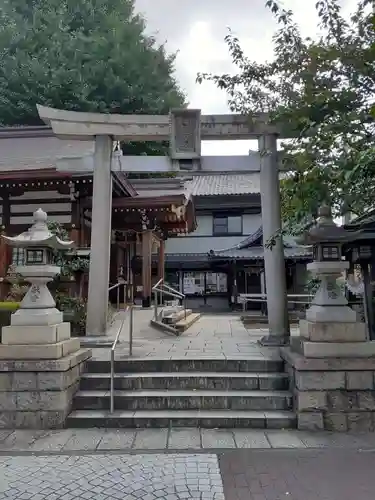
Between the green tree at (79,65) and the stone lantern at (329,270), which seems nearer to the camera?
the stone lantern at (329,270)

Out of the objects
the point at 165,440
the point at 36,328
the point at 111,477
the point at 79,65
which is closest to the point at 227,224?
the point at 79,65

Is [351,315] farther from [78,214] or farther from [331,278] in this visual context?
[78,214]

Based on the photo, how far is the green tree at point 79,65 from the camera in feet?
61.9

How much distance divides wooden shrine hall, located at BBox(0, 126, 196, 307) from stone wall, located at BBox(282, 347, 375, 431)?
236 inches

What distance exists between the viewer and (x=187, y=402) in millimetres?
4930

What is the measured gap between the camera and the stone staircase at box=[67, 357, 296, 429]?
4.66 m

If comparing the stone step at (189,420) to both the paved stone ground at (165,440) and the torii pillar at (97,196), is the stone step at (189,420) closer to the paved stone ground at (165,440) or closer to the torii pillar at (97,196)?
the paved stone ground at (165,440)

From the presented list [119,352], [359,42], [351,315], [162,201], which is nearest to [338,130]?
[359,42]

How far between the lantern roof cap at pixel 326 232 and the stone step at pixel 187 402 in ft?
6.31

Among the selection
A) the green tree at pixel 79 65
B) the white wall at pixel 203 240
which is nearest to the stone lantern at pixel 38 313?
the green tree at pixel 79 65

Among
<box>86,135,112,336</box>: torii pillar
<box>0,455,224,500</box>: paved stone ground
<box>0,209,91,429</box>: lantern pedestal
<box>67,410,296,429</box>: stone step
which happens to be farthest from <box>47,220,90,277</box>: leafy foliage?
<box>0,455,224,500</box>: paved stone ground

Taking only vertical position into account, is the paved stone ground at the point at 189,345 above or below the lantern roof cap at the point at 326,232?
below

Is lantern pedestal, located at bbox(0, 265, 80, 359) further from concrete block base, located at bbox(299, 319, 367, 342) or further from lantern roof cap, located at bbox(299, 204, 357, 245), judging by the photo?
lantern roof cap, located at bbox(299, 204, 357, 245)

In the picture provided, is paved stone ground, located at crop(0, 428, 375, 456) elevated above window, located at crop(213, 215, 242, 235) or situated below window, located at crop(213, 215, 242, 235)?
below
